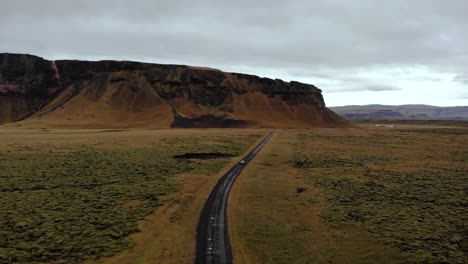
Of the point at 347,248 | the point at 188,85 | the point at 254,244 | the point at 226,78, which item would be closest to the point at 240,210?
the point at 254,244

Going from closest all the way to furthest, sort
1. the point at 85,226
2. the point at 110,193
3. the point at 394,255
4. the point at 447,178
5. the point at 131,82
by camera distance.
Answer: the point at 394,255 < the point at 85,226 < the point at 110,193 < the point at 447,178 < the point at 131,82

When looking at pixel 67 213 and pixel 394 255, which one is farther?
pixel 67 213

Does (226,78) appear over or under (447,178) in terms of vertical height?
over

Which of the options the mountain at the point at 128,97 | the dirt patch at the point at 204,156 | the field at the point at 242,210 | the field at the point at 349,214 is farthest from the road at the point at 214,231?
the mountain at the point at 128,97

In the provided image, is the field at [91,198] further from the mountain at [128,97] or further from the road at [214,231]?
the mountain at [128,97]

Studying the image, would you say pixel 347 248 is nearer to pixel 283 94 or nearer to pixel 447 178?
pixel 447 178
